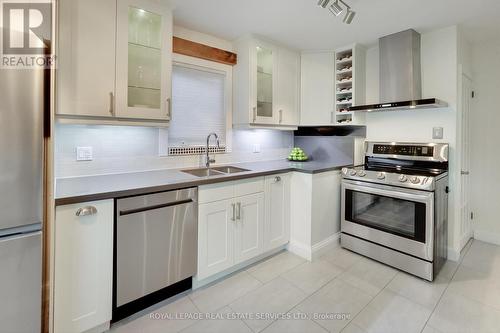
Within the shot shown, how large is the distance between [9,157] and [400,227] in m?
2.90

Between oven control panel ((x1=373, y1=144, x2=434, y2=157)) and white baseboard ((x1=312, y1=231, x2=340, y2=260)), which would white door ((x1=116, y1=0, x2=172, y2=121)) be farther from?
oven control panel ((x1=373, y1=144, x2=434, y2=157))

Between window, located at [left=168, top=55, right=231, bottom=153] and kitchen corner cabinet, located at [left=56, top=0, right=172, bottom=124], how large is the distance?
1.36ft

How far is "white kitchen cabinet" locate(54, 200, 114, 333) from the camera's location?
1.41 m

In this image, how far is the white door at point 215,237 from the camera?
6.63 feet

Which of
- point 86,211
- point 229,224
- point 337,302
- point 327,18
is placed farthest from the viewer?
point 327,18

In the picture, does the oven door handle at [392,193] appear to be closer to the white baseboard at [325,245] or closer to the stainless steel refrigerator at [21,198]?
the white baseboard at [325,245]

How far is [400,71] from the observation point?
2588mm

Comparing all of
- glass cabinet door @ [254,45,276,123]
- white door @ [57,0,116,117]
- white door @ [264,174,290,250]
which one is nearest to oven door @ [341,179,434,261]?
white door @ [264,174,290,250]

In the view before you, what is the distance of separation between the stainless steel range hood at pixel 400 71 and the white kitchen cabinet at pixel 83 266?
104 inches

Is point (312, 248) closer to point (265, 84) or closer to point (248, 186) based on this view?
point (248, 186)

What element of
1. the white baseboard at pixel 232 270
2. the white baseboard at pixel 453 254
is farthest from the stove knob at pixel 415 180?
the white baseboard at pixel 232 270

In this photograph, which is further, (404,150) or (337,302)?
(404,150)

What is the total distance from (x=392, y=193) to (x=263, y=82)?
1.75 m

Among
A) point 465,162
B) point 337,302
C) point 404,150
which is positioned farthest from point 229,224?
point 465,162
